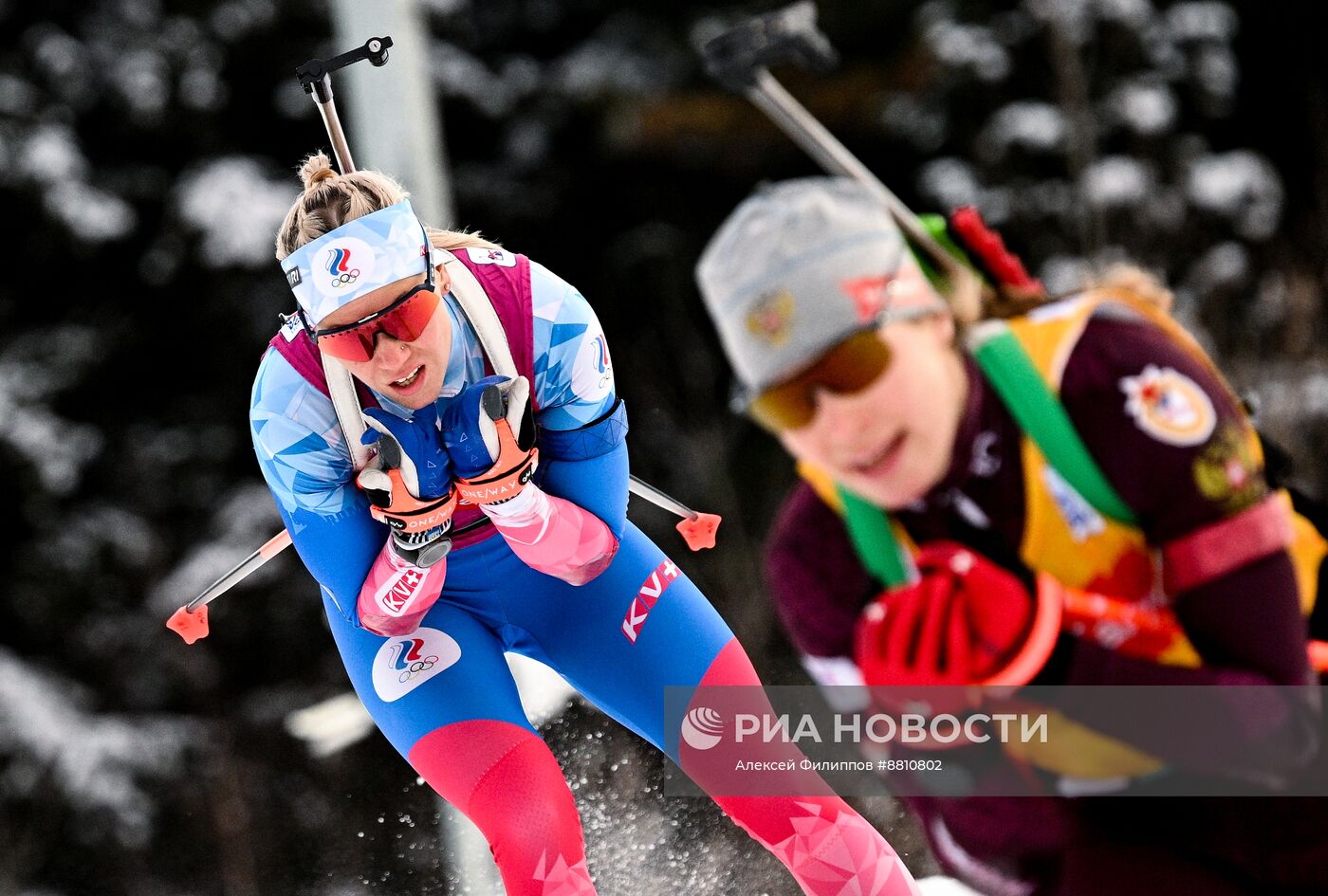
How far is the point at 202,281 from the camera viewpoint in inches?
335

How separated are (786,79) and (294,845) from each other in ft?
14.4

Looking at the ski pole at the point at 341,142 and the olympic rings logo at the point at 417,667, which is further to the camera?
the olympic rings logo at the point at 417,667

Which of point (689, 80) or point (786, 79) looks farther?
point (689, 80)

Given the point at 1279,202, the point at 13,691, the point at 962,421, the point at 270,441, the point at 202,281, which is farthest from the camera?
the point at 202,281

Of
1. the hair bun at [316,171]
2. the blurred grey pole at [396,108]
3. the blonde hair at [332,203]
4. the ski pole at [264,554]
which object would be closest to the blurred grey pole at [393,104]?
the blurred grey pole at [396,108]

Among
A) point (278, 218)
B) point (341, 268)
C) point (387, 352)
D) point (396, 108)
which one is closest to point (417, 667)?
point (387, 352)

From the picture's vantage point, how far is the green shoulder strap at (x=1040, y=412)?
1.65 meters

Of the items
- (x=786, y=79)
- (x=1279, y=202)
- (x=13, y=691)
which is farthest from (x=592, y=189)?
(x=13, y=691)

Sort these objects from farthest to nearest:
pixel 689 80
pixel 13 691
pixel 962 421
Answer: pixel 13 691
pixel 689 80
pixel 962 421

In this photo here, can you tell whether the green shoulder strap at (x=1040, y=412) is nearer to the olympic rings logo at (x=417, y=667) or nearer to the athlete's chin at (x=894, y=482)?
the athlete's chin at (x=894, y=482)

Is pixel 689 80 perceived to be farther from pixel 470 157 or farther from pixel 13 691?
→ pixel 13 691

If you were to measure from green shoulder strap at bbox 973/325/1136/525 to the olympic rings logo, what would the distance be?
3.85ft

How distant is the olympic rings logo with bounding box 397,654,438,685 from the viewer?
2.47m

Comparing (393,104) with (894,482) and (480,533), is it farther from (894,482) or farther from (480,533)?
(894,482)
